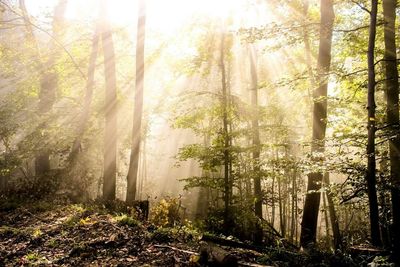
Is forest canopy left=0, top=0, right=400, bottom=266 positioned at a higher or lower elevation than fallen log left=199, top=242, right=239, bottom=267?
higher

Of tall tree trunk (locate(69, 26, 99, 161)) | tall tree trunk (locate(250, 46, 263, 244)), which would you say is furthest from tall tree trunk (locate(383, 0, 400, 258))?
tall tree trunk (locate(69, 26, 99, 161))

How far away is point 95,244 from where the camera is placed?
6.34 meters

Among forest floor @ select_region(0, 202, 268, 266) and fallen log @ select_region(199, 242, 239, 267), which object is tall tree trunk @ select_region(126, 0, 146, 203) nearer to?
forest floor @ select_region(0, 202, 268, 266)

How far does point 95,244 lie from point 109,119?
→ 23.3 feet

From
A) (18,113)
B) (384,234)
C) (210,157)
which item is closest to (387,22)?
(210,157)

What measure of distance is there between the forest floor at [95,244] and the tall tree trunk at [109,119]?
11.7 ft

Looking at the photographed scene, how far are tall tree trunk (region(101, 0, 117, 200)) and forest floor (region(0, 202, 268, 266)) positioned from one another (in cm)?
358

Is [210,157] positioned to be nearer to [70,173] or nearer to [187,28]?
[187,28]

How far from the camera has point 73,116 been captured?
17.9 meters

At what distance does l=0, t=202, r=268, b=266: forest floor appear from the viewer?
562 centimetres

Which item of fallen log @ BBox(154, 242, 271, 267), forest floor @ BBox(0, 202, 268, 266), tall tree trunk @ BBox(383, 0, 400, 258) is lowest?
forest floor @ BBox(0, 202, 268, 266)

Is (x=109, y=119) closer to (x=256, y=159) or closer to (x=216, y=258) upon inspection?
(x=256, y=159)

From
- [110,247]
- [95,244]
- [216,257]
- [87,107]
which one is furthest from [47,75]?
[216,257]

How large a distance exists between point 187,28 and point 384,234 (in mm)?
9127
